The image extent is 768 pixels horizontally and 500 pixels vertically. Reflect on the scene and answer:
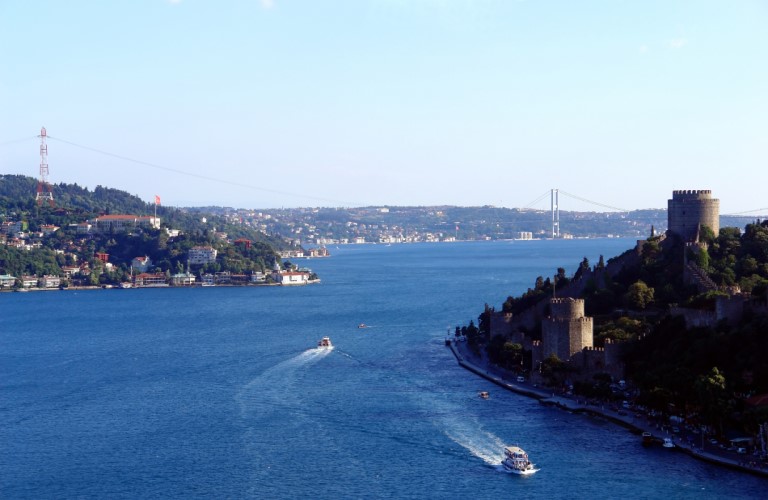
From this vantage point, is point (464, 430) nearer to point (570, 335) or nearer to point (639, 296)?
point (570, 335)

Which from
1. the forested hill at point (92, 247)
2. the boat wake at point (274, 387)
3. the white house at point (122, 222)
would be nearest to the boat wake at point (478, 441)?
the boat wake at point (274, 387)

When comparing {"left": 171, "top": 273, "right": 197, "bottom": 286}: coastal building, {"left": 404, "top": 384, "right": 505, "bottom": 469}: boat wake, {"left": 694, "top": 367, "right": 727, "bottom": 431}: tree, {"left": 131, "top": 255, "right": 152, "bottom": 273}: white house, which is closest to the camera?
{"left": 694, "top": 367, "right": 727, "bottom": 431}: tree

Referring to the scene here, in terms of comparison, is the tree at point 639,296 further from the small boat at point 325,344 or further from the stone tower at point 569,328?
the small boat at point 325,344

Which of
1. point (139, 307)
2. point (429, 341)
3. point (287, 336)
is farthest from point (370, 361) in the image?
point (139, 307)

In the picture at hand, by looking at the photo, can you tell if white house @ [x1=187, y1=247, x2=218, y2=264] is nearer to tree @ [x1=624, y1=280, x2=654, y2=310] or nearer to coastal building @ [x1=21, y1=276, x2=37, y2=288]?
coastal building @ [x1=21, y1=276, x2=37, y2=288]

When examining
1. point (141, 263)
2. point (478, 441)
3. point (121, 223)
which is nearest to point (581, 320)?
point (478, 441)

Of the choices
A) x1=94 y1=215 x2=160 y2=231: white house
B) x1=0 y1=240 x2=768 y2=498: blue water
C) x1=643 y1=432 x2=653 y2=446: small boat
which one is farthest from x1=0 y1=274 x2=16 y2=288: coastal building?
x1=643 y1=432 x2=653 y2=446: small boat

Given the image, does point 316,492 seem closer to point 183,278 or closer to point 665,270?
point 665,270
